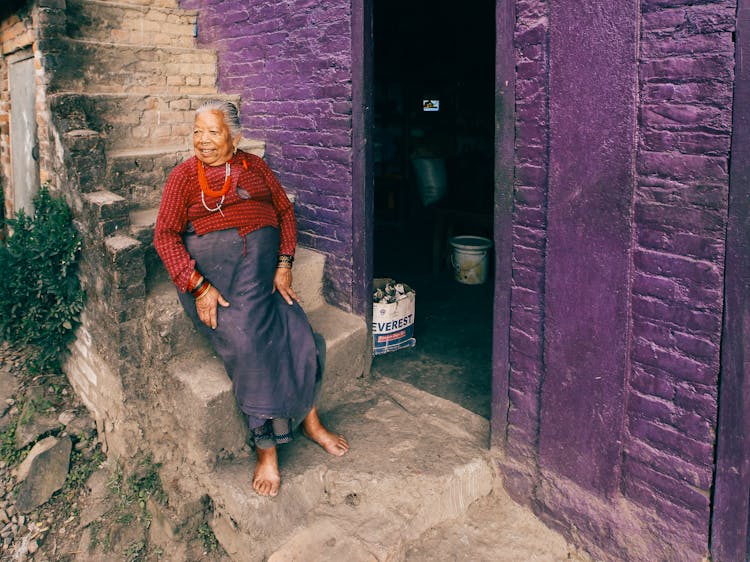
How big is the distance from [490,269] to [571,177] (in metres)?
4.52

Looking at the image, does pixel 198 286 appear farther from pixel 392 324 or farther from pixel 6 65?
pixel 6 65

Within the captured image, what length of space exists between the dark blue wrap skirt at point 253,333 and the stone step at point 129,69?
2059 mm

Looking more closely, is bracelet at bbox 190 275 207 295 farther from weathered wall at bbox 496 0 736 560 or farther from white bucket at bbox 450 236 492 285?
white bucket at bbox 450 236 492 285

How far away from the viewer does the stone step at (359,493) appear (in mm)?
3248

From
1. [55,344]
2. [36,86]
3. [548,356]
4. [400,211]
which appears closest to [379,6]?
[400,211]

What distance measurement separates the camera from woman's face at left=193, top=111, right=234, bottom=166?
3273 mm

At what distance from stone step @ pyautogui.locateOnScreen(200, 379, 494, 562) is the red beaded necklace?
152 cm

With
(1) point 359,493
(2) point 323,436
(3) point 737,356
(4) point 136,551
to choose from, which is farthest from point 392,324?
(3) point 737,356

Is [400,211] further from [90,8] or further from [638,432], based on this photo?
[638,432]

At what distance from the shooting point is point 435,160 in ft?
28.3

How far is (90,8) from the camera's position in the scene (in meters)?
4.90

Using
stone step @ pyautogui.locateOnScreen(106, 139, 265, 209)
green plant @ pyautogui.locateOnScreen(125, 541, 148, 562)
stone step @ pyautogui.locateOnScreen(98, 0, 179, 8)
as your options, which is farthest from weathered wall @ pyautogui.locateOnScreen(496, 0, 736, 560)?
stone step @ pyautogui.locateOnScreen(98, 0, 179, 8)

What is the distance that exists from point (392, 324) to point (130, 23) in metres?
3.21

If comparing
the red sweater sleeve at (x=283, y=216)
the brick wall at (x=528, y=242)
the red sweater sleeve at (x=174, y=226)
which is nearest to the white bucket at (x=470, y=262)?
the red sweater sleeve at (x=283, y=216)
